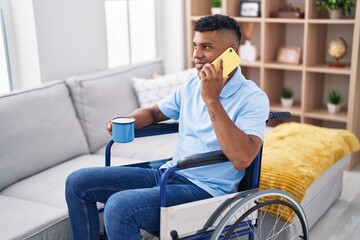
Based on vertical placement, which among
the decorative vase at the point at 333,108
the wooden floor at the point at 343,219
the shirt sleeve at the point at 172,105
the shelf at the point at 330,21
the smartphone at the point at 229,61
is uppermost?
the shelf at the point at 330,21

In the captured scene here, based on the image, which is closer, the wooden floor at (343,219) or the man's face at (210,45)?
the man's face at (210,45)

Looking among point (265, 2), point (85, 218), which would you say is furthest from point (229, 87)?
point (265, 2)

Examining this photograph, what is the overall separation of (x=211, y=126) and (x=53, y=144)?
1050 millimetres

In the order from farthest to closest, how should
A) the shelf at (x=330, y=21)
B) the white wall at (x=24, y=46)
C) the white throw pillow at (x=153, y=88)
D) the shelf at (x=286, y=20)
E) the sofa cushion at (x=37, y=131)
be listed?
the shelf at (x=286, y=20) < the shelf at (x=330, y=21) < the white throw pillow at (x=153, y=88) < the white wall at (x=24, y=46) < the sofa cushion at (x=37, y=131)

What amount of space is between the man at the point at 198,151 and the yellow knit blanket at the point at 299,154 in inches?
17.4

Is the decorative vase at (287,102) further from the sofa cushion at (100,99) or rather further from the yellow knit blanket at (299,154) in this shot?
the sofa cushion at (100,99)

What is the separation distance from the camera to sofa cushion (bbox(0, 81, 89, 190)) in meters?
2.24

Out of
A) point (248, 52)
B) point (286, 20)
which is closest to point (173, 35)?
point (248, 52)

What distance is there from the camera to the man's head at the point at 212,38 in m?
1.75

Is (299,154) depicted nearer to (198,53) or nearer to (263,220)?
(263,220)

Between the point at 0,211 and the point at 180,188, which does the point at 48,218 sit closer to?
the point at 0,211

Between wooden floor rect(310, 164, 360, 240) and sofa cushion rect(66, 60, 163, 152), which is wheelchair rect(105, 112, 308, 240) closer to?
wooden floor rect(310, 164, 360, 240)

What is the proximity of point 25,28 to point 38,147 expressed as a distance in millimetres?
774

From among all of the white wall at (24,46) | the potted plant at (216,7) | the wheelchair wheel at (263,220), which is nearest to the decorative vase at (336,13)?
the potted plant at (216,7)
